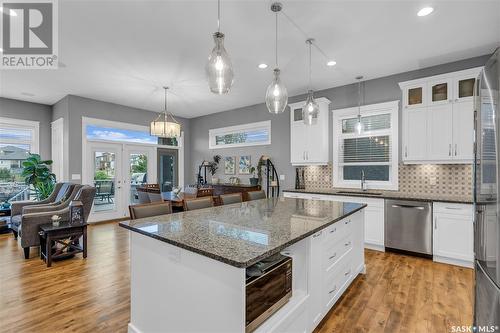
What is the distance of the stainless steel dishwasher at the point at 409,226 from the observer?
3564 millimetres

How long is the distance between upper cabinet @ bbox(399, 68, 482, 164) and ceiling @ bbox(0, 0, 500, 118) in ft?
1.26

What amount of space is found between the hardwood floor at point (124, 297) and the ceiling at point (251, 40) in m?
3.01

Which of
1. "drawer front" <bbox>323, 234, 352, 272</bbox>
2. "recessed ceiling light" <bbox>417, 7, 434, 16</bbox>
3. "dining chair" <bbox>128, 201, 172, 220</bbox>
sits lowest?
"drawer front" <bbox>323, 234, 352, 272</bbox>

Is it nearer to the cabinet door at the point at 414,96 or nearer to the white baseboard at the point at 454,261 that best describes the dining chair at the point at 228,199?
the white baseboard at the point at 454,261

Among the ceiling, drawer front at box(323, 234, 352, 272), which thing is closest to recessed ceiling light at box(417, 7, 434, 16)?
the ceiling

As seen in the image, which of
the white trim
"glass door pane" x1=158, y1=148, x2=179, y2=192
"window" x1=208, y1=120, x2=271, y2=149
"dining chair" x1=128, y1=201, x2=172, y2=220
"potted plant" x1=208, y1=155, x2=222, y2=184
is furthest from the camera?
"glass door pane" x1=158, y1=148, x2=179, y2=192

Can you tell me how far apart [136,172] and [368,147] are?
5918 millimetres

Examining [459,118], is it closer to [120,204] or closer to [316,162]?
[316,162]

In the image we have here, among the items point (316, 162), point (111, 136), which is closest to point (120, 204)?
point (111, 136)

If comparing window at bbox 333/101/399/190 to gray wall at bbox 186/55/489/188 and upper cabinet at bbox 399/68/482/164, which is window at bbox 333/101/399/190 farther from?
upper cabinet at bbox 399/68/482/164

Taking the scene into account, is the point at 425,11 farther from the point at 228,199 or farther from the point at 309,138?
the point at 228,199

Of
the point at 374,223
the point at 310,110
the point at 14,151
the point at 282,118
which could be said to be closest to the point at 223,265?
the point at 310,110

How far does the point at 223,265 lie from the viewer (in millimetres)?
1321

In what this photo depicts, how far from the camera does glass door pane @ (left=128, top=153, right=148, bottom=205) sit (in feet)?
22.1
